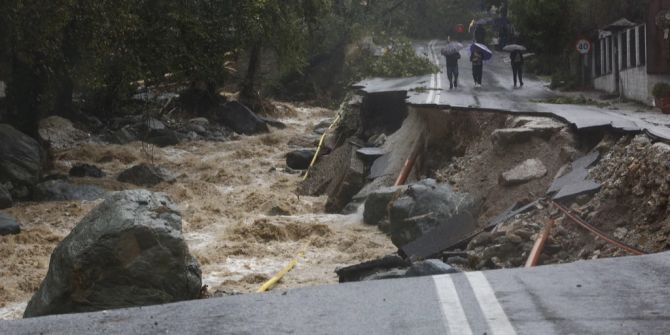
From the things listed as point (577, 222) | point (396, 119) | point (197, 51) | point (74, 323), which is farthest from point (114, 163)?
point (74, 323)

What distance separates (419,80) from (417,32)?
35018 millimetres

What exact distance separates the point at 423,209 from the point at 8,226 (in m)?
8.28

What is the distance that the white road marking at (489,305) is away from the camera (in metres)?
5.81

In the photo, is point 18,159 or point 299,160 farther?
point 299,160

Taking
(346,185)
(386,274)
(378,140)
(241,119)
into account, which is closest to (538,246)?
(386,274)

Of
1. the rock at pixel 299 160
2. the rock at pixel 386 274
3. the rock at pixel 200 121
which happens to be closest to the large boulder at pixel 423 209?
the rock at pixel 386 274

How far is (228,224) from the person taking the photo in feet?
60.3

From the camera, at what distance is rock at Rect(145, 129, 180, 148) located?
1200 inches

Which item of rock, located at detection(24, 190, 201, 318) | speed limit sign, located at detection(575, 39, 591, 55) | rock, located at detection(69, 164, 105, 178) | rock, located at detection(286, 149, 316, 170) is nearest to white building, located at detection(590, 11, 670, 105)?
speed limit sign, located at detection(575, 39, 591, 55)

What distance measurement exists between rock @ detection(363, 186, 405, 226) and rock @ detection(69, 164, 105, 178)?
34.2ft

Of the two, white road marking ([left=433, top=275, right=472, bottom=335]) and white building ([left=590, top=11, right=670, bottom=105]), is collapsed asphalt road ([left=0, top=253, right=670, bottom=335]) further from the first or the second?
white building ([left=590, top=11, right=670, bottom=105])

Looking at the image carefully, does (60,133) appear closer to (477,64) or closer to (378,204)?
(477,64)

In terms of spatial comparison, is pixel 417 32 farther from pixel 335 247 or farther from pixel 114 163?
pixel 335 247

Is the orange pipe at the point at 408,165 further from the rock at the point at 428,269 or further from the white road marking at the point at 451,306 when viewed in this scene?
the white road marking at the point at 451,306
